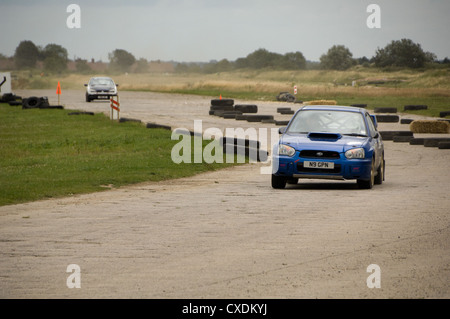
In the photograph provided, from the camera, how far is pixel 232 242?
32.4ft

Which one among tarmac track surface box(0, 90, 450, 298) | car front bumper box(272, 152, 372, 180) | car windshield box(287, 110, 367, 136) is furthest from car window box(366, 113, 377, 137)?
car front bumper box(272, 152, 372, 180)

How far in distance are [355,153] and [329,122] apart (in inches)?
53.1

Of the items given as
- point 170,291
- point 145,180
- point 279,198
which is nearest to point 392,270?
point 170,291

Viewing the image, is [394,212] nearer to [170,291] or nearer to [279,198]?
[279,198]

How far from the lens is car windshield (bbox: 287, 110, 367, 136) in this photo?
53.1ft

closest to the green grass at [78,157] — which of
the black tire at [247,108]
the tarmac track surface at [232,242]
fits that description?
the tarmac track surface at [232,242]

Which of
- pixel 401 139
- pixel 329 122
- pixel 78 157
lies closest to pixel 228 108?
pixel 401 139

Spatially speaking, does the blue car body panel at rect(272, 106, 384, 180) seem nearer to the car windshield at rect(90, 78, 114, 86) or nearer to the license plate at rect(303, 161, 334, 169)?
the license plate at rect(303, 161, 334, 169)

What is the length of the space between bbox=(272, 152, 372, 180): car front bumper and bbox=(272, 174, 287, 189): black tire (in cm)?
40

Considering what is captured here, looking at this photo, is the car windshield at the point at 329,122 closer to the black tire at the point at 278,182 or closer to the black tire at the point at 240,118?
the black tire at the point at 278,182

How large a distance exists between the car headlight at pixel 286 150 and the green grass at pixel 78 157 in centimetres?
374

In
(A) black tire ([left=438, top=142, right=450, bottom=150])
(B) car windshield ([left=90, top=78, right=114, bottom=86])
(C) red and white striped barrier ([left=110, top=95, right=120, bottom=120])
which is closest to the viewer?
(A) black tire ([left=438, top=142, right=450, bottom=150])

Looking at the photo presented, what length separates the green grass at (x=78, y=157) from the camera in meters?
16.5

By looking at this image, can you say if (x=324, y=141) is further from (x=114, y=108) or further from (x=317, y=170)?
(x=114, y=108)
